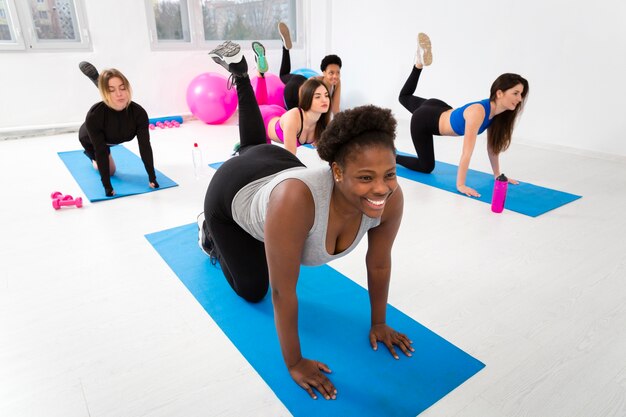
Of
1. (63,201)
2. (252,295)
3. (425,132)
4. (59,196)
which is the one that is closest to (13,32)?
(59,196)

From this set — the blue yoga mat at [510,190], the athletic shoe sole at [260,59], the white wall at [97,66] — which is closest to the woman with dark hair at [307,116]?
the blue yoga mat at [510,190]

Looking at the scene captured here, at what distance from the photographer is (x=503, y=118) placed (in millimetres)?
2824

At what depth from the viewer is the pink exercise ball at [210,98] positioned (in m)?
4.90

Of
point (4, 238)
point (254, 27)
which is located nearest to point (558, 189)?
point (4, 238)

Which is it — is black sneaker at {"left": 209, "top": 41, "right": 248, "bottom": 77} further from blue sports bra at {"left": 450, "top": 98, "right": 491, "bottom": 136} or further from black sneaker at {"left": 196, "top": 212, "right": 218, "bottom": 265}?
blue sports bra at {"left": 450, "top": 98, "right": 491, "bottom": 136}

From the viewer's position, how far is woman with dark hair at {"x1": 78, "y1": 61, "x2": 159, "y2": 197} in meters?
2.65

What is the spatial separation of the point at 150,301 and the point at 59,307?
36 centimetres

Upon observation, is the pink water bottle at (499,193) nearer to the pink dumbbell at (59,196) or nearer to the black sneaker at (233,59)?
the black sneaker at (233,59)

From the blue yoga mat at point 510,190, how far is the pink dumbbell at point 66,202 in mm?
2398

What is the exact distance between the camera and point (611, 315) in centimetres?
165

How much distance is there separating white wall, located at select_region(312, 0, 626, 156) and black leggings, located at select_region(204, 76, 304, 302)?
358cm

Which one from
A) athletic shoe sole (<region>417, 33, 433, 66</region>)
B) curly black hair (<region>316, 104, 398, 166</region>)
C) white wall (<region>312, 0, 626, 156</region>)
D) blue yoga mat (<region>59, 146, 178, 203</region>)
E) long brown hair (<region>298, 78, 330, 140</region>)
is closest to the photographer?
curly black hair (<region>316, 104, 398, 166</region>)

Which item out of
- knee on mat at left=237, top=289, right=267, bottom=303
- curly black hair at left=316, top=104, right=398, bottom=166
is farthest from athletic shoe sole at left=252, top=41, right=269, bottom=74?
curly black hair at left=316, top=104, right=398, bottom=166

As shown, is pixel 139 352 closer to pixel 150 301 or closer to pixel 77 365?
pixel 77 365
